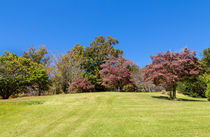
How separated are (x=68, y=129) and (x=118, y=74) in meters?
17.4

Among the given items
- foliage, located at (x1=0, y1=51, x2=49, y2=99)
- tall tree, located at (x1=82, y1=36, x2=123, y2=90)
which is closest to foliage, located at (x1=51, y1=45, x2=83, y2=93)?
tall tree, located at (x1=82, y1=36, x2=123, y2=90)

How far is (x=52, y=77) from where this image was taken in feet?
77.9

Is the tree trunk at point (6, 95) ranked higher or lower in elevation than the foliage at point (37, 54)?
lower

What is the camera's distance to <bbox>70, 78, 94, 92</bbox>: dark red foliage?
24.3m

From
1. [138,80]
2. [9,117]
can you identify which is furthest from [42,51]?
[9,117]

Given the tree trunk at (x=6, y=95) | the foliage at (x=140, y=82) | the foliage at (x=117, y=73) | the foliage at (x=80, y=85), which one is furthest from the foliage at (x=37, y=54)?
the foliage at (x=140, y=82)

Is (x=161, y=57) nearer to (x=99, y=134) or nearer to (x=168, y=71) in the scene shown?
(x=168, y=71)

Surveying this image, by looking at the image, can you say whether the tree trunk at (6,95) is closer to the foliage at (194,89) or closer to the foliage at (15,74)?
the foliage at (15,74)

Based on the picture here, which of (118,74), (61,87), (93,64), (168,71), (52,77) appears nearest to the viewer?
(168,71)

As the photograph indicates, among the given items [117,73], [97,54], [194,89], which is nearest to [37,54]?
[97,54]

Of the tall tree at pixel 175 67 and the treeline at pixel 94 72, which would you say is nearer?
the tall tree at pixel 175 67

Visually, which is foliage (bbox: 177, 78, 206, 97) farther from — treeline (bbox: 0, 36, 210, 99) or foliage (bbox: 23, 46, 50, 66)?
foliage (bbox: 23, 46, 50, 66)

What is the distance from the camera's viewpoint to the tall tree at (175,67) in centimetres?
1144

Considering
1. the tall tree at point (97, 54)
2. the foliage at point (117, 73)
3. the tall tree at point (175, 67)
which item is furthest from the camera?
the tall tree at point (97, 54)
